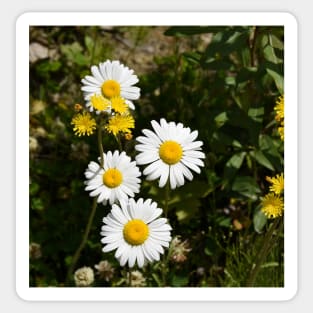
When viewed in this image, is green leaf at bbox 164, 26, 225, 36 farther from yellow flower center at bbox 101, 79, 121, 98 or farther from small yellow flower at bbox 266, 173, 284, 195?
small yellow flower at bbox 266, 173, 284, 195

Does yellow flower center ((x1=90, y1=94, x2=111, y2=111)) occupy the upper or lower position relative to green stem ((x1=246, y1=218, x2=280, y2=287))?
upper

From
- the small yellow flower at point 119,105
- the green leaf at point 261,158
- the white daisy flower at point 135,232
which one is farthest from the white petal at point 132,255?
the green leaf at point 261,158

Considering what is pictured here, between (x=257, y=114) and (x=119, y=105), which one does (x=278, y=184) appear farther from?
(x=119, y=105)

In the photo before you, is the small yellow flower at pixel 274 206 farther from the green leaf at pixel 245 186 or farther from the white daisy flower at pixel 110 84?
the white daisy flower at pixel 110 84

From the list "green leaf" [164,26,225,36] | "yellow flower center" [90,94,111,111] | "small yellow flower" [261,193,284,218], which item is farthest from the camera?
"green leaf" [164,26,225,36]

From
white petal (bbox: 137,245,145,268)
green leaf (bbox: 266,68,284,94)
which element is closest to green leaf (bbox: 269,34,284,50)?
green leaf (bbox: 266,68,284,94)

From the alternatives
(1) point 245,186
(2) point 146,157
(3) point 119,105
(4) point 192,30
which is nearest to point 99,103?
(3) point 119,105
